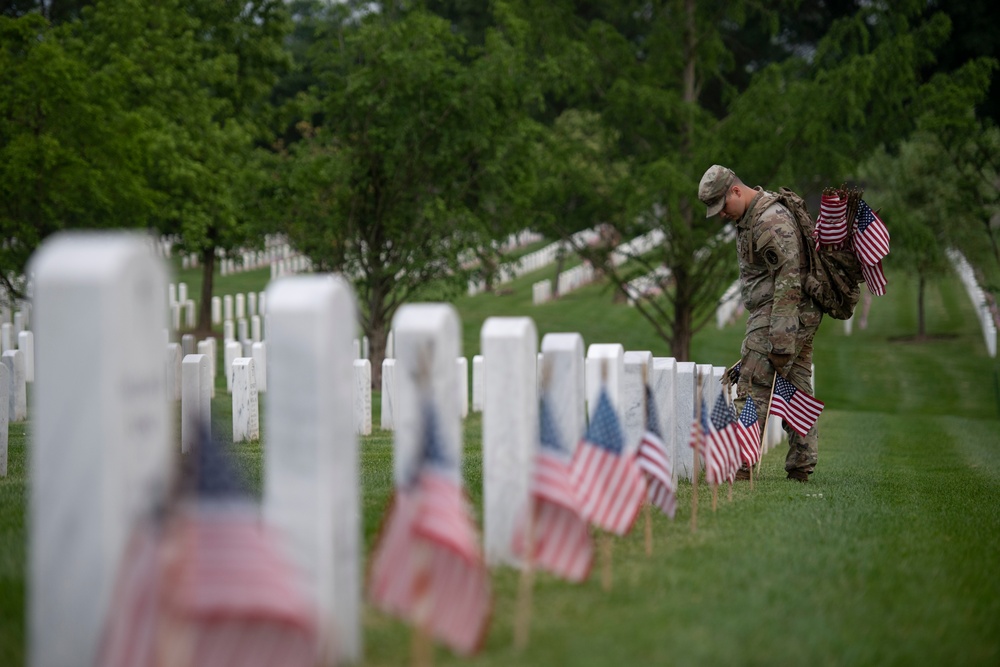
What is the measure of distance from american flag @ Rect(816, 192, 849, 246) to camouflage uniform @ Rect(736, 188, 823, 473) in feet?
1.03

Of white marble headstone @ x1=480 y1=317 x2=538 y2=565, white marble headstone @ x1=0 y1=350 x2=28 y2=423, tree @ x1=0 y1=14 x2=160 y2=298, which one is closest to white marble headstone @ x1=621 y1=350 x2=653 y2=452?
white marble headstone @ x1=480 y1=317 x2=538 y2=565

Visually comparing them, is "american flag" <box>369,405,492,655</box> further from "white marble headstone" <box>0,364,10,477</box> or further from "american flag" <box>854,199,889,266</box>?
A: "white marble headstone" <box>0,364,10,477</box>

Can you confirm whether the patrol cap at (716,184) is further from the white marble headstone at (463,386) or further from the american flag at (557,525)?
the white marble headstone at (463,386)

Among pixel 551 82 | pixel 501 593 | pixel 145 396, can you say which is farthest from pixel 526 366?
pixel 551 82

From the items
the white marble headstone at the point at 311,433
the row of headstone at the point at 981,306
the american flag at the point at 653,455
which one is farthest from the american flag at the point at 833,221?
the row of headstone at the point at 981,306

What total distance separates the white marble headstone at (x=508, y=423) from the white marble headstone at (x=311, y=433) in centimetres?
116

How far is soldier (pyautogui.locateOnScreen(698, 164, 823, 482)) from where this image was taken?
27.9 ft

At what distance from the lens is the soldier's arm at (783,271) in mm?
8469

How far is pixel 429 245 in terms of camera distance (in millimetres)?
18844

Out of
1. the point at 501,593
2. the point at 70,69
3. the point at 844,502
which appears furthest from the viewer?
the point at 70,69

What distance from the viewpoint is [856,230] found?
870 cm

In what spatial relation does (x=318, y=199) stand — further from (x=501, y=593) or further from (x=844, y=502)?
(x=501, y=593)

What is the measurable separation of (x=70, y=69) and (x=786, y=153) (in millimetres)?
A: 10071

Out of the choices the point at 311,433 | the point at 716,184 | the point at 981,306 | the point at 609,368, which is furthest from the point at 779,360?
the point at 981,306
